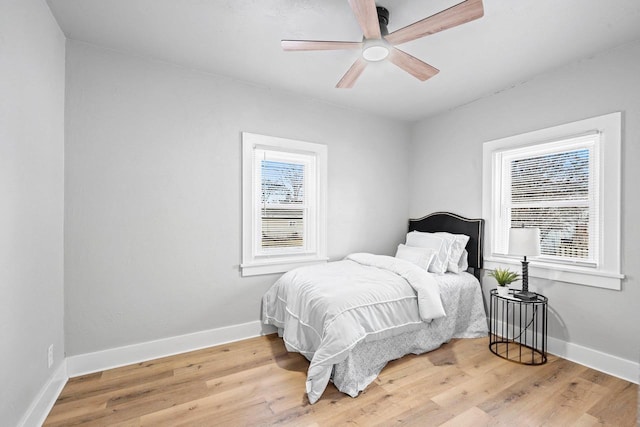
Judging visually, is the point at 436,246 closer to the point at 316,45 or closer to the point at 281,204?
the point at 281,204

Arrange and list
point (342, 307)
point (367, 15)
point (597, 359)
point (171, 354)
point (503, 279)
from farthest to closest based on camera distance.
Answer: point (503, 279)
point (171, 354)
point (597, 359)
point (342, 307)
point (367, 15)

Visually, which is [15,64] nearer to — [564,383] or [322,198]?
[322,198]

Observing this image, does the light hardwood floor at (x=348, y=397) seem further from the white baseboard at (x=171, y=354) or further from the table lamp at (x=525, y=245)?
the table lamp at (x=525, y=245)

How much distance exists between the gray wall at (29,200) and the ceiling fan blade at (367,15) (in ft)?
5.80

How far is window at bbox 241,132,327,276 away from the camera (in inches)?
123

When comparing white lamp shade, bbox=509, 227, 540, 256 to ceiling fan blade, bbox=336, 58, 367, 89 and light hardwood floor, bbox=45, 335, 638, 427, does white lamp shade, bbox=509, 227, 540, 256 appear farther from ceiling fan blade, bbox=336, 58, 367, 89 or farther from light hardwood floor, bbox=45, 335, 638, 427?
ceiling fan blade, bbox=336, 58, 367, 89

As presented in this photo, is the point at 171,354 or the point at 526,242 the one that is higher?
the point at 526,242

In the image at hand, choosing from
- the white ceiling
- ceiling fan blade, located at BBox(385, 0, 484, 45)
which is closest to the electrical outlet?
the white ceiling

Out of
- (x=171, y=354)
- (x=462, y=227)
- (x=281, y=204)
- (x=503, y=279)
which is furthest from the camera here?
(x=462, y=227)

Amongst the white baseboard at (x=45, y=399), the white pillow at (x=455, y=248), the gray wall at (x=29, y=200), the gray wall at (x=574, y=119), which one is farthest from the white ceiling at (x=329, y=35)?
the white baseboard at (x=45, y=399)

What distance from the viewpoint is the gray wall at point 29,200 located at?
1.51 metres

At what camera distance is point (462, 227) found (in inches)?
143

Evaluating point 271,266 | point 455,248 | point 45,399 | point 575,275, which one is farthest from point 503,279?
point 45,399

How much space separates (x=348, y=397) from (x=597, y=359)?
215 centimetres
